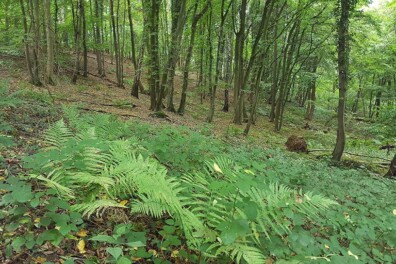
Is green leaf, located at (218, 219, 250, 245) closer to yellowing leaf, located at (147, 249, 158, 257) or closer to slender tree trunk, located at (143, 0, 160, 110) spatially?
yellowing leaf, located at (147, 249, 158, 257)

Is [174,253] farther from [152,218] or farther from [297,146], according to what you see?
[297,146]

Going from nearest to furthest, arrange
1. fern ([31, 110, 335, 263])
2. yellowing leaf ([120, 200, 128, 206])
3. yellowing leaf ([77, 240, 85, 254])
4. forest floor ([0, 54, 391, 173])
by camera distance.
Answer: fern ([31, 110, 335, 263]), yellowing leaf ([77, 240, 85, 254]), yellowing leaf ([120, 200, 128, 206]), forest floor ([0, 54, 391, 173])

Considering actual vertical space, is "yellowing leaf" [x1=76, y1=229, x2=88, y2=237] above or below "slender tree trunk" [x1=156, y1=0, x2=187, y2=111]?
below

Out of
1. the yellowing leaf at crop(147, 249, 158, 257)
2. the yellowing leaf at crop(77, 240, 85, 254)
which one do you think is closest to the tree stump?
the yellowing leaf at crop(147, 249, 158, 257)

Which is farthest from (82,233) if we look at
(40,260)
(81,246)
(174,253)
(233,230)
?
(233,230)

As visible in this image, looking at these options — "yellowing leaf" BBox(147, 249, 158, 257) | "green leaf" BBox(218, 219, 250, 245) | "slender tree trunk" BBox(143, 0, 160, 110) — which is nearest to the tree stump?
"slender tree trunk" BBox(143, 0, 160, 110)

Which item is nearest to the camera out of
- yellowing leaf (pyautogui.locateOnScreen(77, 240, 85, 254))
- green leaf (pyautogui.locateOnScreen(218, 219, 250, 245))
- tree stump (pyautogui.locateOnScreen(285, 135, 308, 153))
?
green leaf (pyautogui.locateOnScreen(218, 219, 250, 245))

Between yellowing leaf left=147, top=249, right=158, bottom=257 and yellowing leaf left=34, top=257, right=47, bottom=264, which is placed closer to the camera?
yellowing leaf left=34, top=257, right=47, bottom=264

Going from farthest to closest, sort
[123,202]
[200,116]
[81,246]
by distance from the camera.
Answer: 1. [200,116]
2. [123,202]
3. [81,246]

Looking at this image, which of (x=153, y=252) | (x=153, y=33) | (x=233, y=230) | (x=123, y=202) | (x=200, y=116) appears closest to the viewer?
(x=233, y=230)

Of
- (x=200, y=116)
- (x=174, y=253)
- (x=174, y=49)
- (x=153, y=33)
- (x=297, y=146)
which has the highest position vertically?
(x=153, y=33)

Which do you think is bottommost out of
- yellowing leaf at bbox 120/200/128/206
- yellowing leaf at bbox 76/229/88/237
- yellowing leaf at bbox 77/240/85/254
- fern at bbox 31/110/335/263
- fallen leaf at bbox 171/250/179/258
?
fallen leaf at bbox 171/250/179/258

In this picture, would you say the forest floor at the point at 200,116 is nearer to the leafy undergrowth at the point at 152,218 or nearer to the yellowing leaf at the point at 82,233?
the leafy undergrowth at the point at 152,218

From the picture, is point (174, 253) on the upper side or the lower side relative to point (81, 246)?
lower
